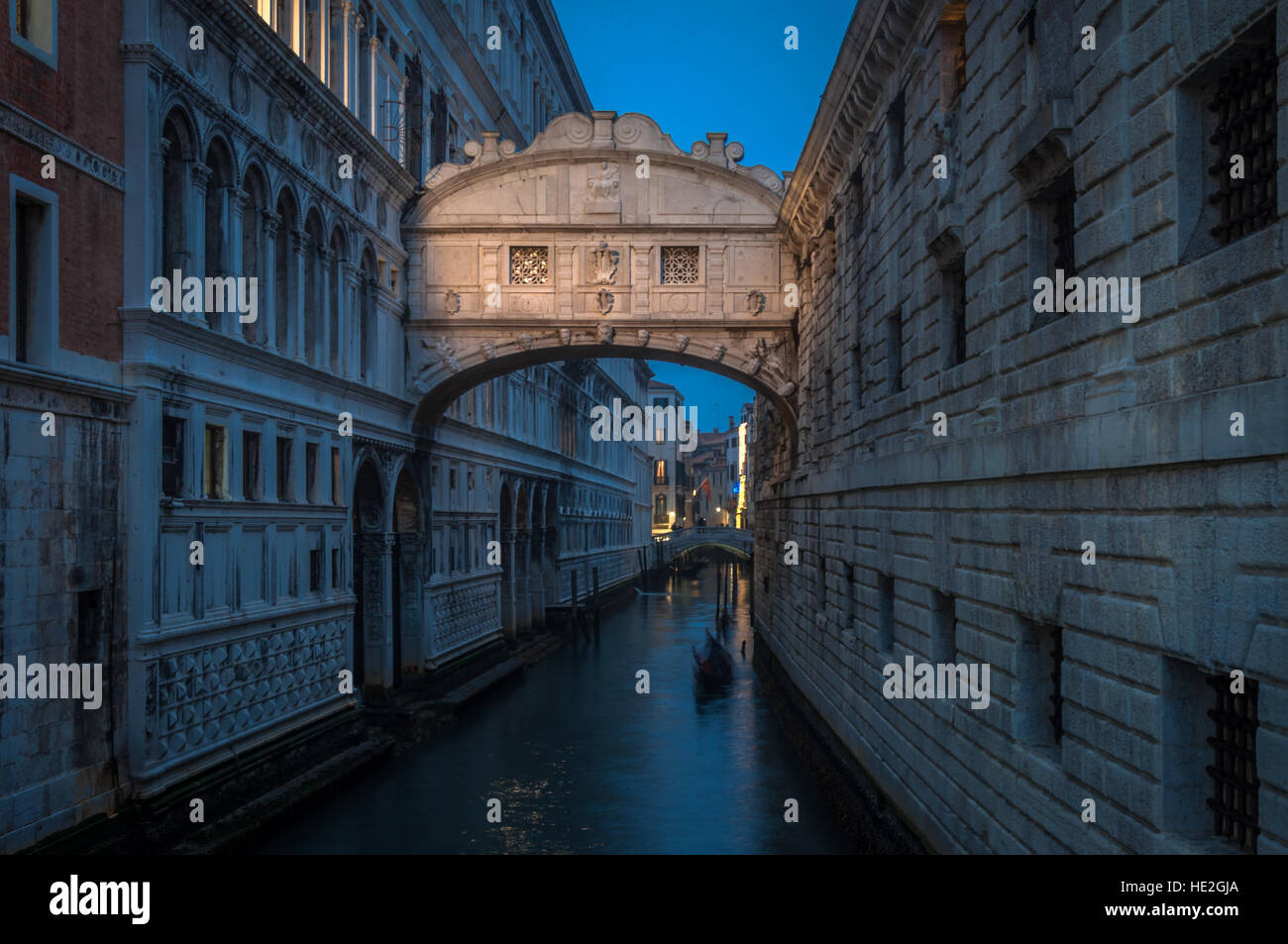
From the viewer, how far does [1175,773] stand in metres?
5.28

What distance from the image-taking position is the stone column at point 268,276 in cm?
1359

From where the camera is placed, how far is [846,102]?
13344mm

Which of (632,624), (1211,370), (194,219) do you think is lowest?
(632,624)

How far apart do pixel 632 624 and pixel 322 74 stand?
84.8 feet

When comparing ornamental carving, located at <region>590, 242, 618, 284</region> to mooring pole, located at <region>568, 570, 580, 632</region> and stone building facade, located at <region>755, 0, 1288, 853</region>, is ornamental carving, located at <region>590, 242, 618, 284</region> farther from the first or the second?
mooring pole, located at <region>568, 570, 580, 632</region>

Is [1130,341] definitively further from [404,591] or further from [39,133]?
[404,591]

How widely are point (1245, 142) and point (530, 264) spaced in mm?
14998

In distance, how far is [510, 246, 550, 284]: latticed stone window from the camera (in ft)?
62.9

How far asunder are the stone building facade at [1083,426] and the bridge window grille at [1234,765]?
0.01 metres

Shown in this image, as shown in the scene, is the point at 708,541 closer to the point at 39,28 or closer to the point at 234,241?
the point at 234,241

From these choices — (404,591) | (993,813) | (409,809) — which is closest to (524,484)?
(404,591)

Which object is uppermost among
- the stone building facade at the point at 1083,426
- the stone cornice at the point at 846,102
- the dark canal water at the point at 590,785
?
the stone cornice at the point at 846,102
